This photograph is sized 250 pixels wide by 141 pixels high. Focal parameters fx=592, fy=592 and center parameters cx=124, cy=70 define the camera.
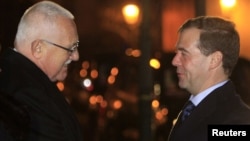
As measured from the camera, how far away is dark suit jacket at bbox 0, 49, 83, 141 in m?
2.54

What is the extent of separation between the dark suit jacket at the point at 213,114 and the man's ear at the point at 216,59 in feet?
0.44

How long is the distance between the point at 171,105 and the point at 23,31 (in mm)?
5263

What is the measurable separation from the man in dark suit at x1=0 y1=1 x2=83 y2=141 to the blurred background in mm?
3844

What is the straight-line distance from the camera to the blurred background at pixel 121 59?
742cm

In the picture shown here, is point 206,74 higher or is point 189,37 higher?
point 189,37

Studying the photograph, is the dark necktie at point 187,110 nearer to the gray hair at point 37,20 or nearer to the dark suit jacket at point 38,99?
the dark suit jacket at point 38,99

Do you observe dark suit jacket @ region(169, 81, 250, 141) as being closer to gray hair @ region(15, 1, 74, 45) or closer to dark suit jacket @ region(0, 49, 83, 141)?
dark suit jacket @ region(0, 49, 83, 141)

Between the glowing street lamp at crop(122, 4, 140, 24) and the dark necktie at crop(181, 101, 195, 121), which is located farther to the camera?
the glowing street lamp at crop(122, 4, 140, 24)

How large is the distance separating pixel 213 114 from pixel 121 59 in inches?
257

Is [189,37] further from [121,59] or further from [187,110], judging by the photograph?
[121,59]

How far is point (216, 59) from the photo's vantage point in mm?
3184

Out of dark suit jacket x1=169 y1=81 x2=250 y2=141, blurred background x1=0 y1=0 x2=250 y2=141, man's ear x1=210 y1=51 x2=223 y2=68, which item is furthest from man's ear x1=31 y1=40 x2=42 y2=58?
blurred background x1=0 y1=0 x2=250 y2=141

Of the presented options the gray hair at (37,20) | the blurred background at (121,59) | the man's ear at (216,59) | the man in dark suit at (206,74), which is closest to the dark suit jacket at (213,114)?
the man in dark suit at (206,74)

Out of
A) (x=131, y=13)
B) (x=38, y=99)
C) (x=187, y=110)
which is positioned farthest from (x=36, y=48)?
(x=131, y=13)
